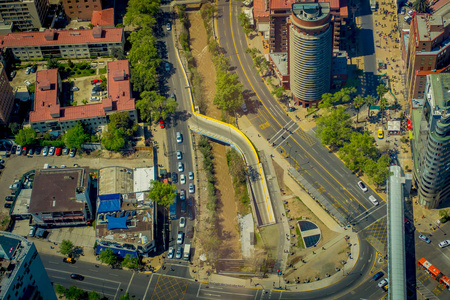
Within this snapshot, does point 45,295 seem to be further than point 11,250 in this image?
Yes

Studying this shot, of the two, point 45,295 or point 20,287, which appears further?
point 45,295
